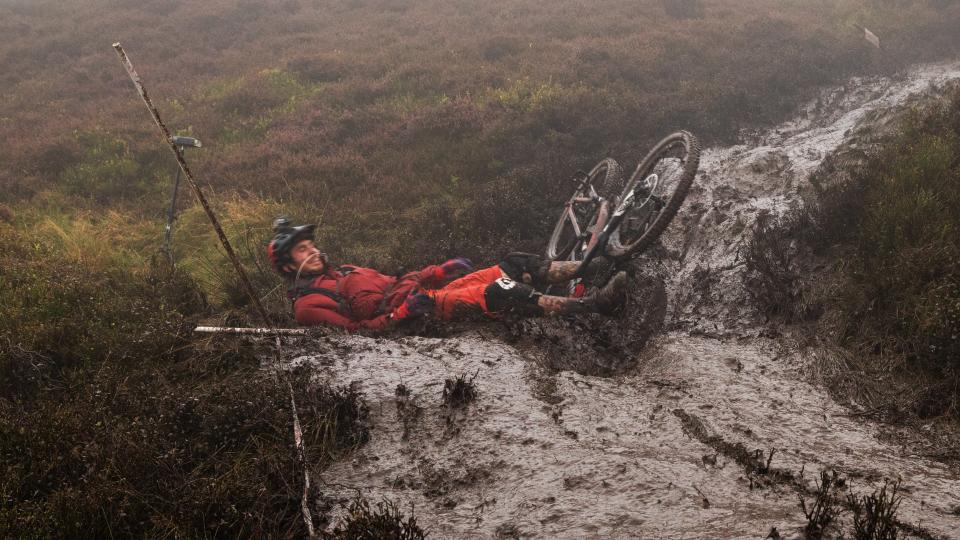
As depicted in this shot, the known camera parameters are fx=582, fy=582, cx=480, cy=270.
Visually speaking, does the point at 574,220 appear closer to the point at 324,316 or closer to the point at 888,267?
the point at 324,316

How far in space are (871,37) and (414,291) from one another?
1426 cm

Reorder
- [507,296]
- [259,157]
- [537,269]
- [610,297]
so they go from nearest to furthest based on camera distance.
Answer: [610,297]
[507,296]
[537,269]
[259,157]

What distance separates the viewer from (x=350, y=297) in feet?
20.9

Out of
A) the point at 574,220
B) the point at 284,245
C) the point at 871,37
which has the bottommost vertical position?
the point at 284,245

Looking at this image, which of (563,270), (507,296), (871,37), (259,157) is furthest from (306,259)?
(871,37)

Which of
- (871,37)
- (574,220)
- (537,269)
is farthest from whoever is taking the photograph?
(871,37)

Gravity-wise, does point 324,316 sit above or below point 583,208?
below

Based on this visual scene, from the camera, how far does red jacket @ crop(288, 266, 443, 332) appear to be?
19.9 feet

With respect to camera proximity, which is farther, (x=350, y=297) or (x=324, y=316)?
(x=350, y=297)

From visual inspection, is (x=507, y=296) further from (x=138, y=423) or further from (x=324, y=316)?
(x=138, y=423)

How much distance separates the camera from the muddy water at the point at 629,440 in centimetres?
321

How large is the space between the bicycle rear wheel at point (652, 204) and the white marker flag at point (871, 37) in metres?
10.3

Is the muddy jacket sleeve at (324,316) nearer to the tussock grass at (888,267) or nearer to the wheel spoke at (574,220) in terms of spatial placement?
the wheel spoke at (574,220)

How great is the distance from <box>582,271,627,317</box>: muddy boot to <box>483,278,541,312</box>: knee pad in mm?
597
